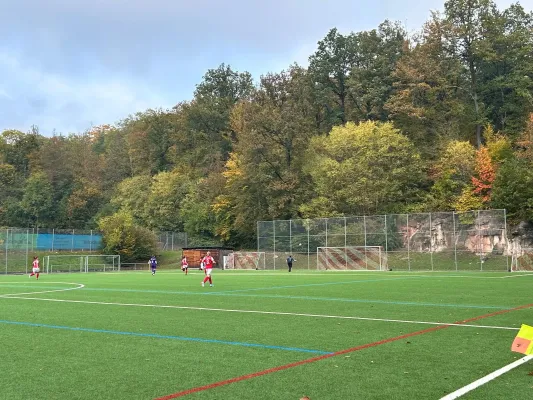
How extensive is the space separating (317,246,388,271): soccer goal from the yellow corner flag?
35.8 m

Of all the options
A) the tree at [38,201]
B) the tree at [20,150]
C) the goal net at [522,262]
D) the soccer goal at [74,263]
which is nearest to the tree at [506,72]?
the goal net at [522,262]

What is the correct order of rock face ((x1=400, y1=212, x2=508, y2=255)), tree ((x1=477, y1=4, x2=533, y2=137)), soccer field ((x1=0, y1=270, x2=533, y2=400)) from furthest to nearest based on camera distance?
tree ((x1=477, y1=4, x2=533, y2=137))
rock face ((x1=400, y1=212, x2=508, y2=255))
soccer field ((x1=0, y1=270, x2=533, y2=400))

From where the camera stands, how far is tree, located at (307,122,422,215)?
173ft

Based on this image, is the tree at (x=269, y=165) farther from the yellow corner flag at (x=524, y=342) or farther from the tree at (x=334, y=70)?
the yellow corner flag at (x=524, y=342)

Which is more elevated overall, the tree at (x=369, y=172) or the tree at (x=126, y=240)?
the tree at (x=369, y=172)

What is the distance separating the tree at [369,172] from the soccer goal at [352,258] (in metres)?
8.89

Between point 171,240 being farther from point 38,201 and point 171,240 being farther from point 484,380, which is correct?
point 484,380

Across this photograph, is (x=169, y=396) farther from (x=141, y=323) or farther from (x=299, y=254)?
(x=299, y=254)

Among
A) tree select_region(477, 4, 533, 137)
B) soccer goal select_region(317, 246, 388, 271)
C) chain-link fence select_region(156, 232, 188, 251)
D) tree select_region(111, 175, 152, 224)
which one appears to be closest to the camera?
soccer goal select_region(317, 246, 388, 271)

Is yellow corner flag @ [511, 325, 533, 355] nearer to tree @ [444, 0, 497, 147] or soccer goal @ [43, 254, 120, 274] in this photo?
soccer goal @ [43, 254, 120, 274]

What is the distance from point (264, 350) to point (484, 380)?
3.33 metres

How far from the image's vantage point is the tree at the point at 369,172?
5281 centimetres

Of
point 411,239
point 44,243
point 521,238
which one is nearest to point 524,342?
point 411,239

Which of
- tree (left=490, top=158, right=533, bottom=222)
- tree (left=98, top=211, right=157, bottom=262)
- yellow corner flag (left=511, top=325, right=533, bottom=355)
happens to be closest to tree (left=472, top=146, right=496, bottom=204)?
tree (left=490, top=158, right=533, bottom=222)
